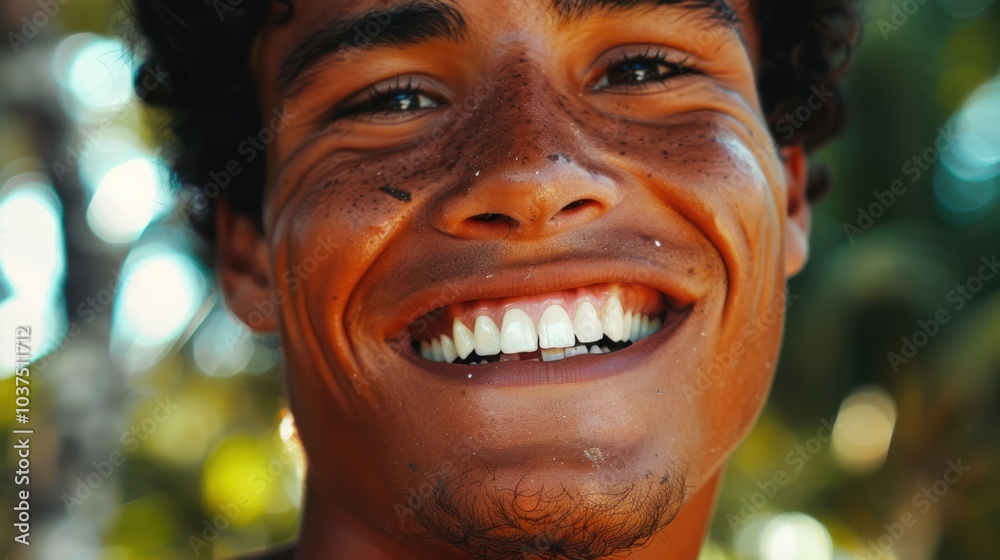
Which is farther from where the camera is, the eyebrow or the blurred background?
the blurred background

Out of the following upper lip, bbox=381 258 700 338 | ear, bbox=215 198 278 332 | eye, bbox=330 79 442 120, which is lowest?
upper lip, bbox=381 258 700 338

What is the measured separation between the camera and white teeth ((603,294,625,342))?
176cm

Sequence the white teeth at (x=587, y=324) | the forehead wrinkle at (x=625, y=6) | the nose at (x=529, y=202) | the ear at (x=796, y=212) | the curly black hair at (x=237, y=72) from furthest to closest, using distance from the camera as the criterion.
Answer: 1. the ear at (x=796, y=212)
2. the curly black hair at (x=237, y=72)
3. the forehead wrinkle at (x=625, y=6)
4. the white teeth at (x=587, y=324)
5. the nose at (x=529, y=202)

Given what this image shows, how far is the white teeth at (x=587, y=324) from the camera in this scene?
5.75ft

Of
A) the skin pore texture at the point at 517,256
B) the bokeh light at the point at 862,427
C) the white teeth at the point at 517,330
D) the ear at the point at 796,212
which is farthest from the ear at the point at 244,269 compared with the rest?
the bokeh light at the point at 862,427

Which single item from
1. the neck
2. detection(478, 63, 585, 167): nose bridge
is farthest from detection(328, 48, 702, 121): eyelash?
the neck

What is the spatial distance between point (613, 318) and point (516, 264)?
222mm

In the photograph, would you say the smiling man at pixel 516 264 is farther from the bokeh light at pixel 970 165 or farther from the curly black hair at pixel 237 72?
the bokeh light at pixel 970 165

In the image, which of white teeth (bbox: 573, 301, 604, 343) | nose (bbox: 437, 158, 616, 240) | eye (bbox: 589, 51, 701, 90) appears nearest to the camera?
nose (bbox: 437, 158, 616, 240)

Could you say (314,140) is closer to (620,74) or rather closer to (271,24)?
(271,24)

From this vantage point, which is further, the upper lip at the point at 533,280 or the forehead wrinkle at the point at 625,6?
the forehead wrinkle at the point at 625,6

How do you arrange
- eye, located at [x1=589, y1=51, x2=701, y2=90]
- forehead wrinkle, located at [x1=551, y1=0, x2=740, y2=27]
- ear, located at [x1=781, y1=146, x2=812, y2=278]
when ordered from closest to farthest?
forehead wrinkle, located at [x1=551, y1=0, x2=740, y2=27] → eye, located at [x1=589, y1=51, x2=701, y2=90] → ear, located at [x1=781, y1=146, x2=812, y2=278]

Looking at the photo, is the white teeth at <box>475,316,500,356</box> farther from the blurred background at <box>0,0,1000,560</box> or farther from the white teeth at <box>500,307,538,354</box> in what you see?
the blurred background at <box>0,0,1000,560</box>

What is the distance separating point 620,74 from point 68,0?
4891 mm
